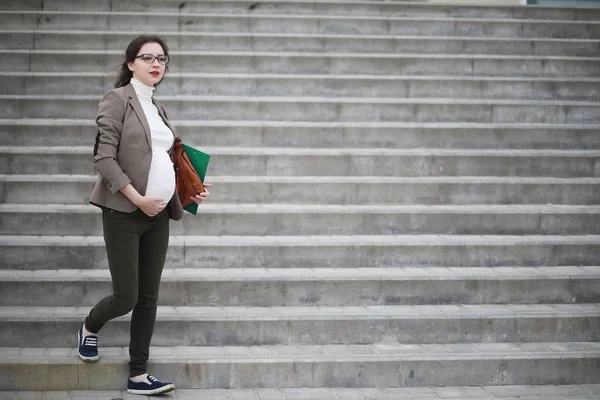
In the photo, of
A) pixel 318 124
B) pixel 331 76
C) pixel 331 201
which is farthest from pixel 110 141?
pixel 331 76

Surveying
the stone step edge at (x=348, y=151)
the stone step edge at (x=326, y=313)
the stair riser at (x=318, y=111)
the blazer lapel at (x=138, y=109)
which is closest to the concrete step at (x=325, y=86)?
the stair riser at (x=318, y=111)

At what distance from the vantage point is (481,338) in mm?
5691

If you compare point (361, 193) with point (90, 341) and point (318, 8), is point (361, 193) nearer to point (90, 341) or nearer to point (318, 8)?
point (90, 341)

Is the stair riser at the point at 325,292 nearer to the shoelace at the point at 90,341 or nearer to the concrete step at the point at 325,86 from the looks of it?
the shoelace at the point at 90,341

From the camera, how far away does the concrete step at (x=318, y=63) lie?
26.2 feet

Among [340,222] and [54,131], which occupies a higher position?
[54,131]

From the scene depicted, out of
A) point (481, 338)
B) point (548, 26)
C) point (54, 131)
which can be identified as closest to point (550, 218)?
point (481, 338)

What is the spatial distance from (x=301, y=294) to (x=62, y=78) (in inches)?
139

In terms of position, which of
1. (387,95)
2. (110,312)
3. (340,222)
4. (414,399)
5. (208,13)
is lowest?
(414,399)

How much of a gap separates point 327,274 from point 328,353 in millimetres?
716

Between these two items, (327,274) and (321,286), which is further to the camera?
(327,274)

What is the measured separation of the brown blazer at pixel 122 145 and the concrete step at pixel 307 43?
4058 mm

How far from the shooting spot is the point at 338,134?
7320 mm

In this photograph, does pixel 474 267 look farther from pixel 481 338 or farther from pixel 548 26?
pixel 548 26
